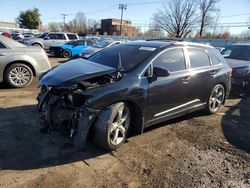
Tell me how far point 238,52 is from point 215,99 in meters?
4.22

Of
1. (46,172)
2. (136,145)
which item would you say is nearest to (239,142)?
(136,145)

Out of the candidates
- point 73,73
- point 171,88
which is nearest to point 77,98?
point 73,73

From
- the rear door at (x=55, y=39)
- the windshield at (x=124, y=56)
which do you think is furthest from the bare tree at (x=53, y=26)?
the windshield at (x=124, y=56)

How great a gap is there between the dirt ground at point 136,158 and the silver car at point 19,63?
227 cm

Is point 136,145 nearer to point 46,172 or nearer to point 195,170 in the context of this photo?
point 195,170

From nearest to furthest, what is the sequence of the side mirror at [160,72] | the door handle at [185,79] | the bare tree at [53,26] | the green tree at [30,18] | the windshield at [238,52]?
the side mirror at [160,72]
the door handle at [185,79]
the windshield at [238,52]
the green tree at [30,18]
the bare tree at [53,26]

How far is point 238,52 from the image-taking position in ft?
31.8

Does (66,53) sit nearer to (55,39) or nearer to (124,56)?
(55,39)

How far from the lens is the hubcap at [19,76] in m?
7.69

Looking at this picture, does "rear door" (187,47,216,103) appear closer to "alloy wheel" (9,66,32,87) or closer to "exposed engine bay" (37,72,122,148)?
"exposed engine bay" (37,72,122,148)

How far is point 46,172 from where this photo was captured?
3.49 metres

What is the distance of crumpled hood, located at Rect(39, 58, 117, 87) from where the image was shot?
393 centimetres

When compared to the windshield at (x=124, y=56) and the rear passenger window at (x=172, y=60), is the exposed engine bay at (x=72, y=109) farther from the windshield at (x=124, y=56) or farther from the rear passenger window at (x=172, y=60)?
the rear passenger window at (x=172, y=60)

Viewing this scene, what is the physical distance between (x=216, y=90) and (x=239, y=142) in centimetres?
171
